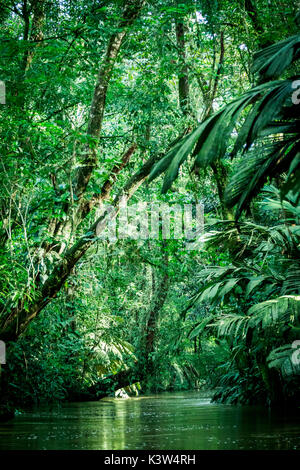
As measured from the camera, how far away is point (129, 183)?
32.9ft

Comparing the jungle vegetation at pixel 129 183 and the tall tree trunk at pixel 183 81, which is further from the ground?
the tall tree trunk at pixel 183 81

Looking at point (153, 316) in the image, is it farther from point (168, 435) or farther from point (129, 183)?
point (168, 435)

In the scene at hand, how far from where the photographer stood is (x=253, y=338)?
6.59 m

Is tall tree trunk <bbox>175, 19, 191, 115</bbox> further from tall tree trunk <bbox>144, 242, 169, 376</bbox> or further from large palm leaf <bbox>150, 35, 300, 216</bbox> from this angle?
tall tree trunk <bbox>144, 242, 169, 376</bbox>

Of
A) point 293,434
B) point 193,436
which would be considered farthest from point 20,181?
point 293,434

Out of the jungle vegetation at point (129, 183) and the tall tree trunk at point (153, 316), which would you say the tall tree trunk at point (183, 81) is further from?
the tall tree trunk at point (153, 316)

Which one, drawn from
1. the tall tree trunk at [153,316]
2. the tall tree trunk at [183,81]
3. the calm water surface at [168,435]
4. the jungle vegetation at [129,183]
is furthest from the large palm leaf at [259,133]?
the tall tree trunk at [153,316]

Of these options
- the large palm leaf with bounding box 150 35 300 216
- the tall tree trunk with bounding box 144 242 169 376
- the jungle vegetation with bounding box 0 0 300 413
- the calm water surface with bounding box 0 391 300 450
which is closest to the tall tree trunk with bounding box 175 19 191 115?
the jungle vegetation with bounding box 0 0 300 413

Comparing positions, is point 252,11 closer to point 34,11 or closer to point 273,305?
point 34,11

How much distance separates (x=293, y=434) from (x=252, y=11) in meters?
7.76

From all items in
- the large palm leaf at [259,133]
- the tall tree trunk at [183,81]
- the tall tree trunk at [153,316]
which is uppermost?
the tall tree trunk at [183,81]

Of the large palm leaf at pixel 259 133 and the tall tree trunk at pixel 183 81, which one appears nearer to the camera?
the large palm leaf at pixel 259 133

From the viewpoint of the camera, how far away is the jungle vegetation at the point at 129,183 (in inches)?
193

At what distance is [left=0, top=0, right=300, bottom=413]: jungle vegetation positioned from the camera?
490cm
